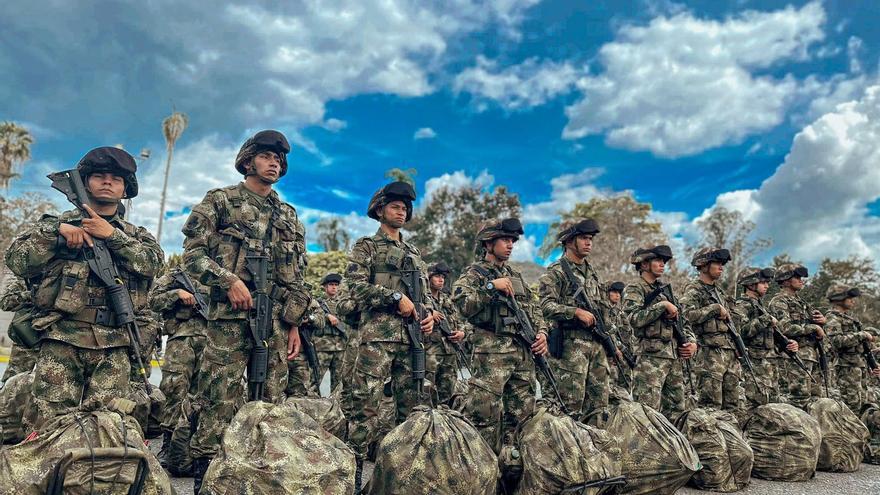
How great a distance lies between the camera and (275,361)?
12.3ft

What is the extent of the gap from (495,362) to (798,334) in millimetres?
5743

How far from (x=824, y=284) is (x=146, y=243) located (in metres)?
30.0

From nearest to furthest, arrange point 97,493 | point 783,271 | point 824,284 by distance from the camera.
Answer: point 97,493 < point 783,271 < point 824,284

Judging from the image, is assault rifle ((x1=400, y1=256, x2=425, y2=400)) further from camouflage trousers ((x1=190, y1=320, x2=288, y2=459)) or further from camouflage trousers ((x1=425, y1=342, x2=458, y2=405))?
camouflage trousers ((x1=425, y1=342, x2=458, y2=405))

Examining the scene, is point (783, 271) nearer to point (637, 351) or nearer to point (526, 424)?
point (637, 351)

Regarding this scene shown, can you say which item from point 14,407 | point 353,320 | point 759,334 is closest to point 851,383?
point 759,334

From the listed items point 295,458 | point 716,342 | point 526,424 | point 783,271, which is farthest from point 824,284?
point 295,458

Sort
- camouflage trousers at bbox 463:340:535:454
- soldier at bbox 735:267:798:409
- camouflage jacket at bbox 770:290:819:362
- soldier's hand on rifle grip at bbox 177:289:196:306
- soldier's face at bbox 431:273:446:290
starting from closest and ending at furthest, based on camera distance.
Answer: camouflage trousers at bbox 463:340:535:454
soldier's hand on rifle grip at bbox 177:289:196:306
soldier at bbox 735:267:798:409
soldier's face at bbox 431:273:446:290
camouflage jacket at bbox 770:290:819:362

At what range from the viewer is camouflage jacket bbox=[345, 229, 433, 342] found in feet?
14.0

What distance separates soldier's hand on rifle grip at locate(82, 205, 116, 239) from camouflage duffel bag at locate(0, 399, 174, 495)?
1.00 meters

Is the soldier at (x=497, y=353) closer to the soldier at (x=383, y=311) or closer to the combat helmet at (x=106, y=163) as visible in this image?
the soldier at (x=383, y=311)

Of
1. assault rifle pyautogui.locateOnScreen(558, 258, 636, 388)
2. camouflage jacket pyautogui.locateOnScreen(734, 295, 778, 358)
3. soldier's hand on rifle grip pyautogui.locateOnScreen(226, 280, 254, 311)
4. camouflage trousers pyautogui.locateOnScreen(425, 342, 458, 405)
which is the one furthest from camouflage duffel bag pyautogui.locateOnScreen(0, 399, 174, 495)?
camouflage jacket pyautogui.locateOnScreen(734, 295, 778, 358)

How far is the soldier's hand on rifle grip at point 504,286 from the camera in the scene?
4.56 m

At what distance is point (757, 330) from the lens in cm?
739
